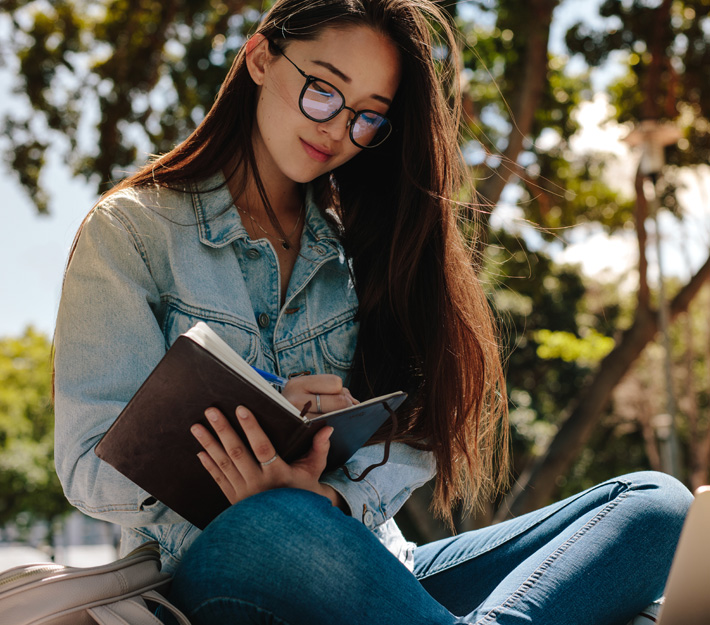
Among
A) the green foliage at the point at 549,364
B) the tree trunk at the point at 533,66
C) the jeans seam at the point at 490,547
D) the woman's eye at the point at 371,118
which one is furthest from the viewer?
the green foliage at the point at 549,364

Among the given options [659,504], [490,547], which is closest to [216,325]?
[490,547]

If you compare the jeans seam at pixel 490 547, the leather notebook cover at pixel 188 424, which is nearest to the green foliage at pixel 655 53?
the jeans seam at pixel 490 547

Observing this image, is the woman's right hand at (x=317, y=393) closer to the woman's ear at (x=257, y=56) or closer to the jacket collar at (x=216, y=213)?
the jacket collar at (x=216, y=213)

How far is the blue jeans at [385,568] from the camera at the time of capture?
4.49 feet

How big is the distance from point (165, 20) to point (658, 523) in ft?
24.3

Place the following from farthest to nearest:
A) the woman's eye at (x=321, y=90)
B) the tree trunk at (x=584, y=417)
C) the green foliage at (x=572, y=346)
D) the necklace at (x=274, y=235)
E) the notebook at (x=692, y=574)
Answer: the green foliage at (x=572, y=346)
the tree trunk at (x=584, y=417)
the necklace at (x=274, y=235)
the woman's eye at (x=321, y=90)
the notebook at (x=692, y=574)

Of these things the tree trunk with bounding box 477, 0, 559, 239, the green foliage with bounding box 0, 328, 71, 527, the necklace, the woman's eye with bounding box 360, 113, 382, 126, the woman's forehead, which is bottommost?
the green foliage with bounding box 0, 328, 71, 527

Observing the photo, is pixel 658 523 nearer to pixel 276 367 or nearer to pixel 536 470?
pixel 276 367

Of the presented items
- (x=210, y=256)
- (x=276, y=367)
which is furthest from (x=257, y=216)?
(x=276, y=367)

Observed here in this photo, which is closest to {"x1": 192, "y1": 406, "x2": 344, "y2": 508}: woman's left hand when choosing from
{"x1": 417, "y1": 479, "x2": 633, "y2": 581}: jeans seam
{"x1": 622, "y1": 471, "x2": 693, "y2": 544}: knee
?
{"x1": 417, "y1": 479, "x2": 633, "y2": 581}: jeans seam

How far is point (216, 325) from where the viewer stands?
6.40ft

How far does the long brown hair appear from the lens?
7.02 ft

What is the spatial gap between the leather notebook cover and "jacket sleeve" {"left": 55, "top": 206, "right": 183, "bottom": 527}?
11cm

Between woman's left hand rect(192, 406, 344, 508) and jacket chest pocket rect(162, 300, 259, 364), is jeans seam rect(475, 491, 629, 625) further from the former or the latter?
jacket chest pocket rect(162, 300, 259, 364)
